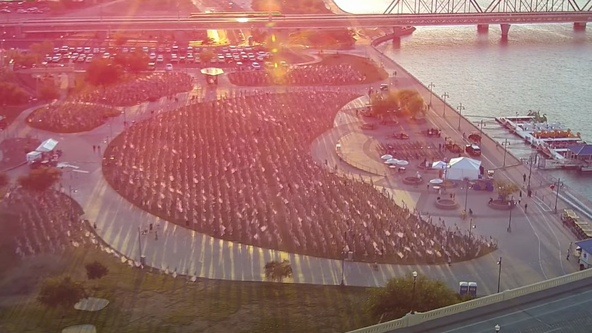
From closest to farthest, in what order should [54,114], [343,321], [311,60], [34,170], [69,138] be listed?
1. [343,321]
2. [34,170]
3. [69,138]
4. [54,114]
5. [311,60]

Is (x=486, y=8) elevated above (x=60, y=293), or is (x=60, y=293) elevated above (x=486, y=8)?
(x=60, y=293)

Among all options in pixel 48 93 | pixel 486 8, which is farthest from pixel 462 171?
pixel 486 8

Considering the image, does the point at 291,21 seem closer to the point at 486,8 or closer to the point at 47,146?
the point at 486,8

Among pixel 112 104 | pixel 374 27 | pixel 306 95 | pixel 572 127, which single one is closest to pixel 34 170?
pixel 112 104

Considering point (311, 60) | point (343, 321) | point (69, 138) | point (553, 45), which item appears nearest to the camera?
point (343, 321)

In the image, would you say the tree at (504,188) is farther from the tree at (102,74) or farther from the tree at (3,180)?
the tree at (102,74)

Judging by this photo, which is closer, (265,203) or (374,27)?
(265,203)

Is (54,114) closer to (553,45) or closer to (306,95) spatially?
(306,95)
